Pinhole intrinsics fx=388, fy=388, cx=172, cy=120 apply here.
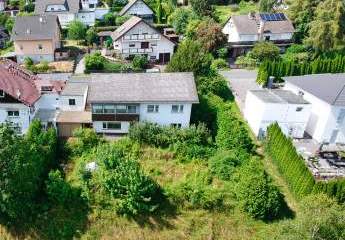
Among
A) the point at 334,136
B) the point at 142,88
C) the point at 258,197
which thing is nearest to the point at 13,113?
the point at 142,88

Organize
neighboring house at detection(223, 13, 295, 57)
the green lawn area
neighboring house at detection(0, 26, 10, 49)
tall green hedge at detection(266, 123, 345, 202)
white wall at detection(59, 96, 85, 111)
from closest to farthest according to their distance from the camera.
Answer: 1. tall green hedge at detection(266, 123, 345, 202)
2. white wall at detection(59, 96, 85, 111)
3. neighboring house at detection(223, 13, 295, 57)
4. neighboring house at detection(0, 26, 10, 49)
5. the green lawn area

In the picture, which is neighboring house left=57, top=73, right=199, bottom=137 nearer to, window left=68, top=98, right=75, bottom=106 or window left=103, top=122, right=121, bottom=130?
window left=103, top=122, right=121, bottom=130

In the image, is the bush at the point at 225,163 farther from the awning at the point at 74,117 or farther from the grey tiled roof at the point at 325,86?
the awning at the point at 74,117

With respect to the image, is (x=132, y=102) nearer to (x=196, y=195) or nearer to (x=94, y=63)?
(x=196, y=195)

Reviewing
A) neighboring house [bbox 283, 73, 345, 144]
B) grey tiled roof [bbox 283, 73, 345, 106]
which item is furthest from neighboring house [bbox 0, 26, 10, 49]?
neighboring house [bbox 283, 73, 345, 144]

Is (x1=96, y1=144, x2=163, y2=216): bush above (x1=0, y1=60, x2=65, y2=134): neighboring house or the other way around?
the other way around

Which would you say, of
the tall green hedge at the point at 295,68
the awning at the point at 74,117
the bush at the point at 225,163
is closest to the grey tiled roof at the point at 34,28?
the awning at the point at 74,117
